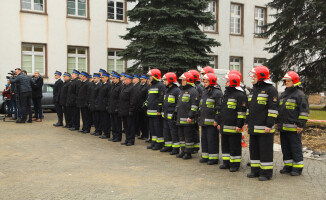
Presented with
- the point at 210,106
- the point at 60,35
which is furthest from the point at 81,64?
the point at 210,106

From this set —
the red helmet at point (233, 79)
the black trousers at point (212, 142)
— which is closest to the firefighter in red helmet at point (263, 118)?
the red helmet at point (233, 79)

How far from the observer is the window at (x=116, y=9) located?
2556 centimetres

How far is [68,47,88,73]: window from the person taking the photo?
2453 cm

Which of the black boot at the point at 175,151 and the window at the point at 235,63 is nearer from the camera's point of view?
the black boot at the point at 175,151

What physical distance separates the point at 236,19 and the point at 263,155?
25.9 m

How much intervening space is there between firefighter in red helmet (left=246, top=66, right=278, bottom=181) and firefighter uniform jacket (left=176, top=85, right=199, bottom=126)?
69.1 inches

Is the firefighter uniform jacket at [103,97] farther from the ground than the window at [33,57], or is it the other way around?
the window at [33,57]

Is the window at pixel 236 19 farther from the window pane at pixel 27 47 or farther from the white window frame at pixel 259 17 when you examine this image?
the window pane at pixel 27 47

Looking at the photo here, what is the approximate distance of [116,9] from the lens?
1014 inches

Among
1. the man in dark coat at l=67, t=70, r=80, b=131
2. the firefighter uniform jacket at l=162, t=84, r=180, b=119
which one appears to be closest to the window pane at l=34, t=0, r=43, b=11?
the man in dark coat at l=67, t=70, r=80, b=131

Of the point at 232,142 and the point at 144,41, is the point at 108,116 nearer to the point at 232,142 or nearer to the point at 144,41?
the point at 232,142

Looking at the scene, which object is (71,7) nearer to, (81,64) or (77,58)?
(77,58)

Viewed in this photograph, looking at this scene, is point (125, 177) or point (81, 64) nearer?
point (125, 177)

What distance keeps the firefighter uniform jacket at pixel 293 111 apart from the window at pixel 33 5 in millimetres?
18973
